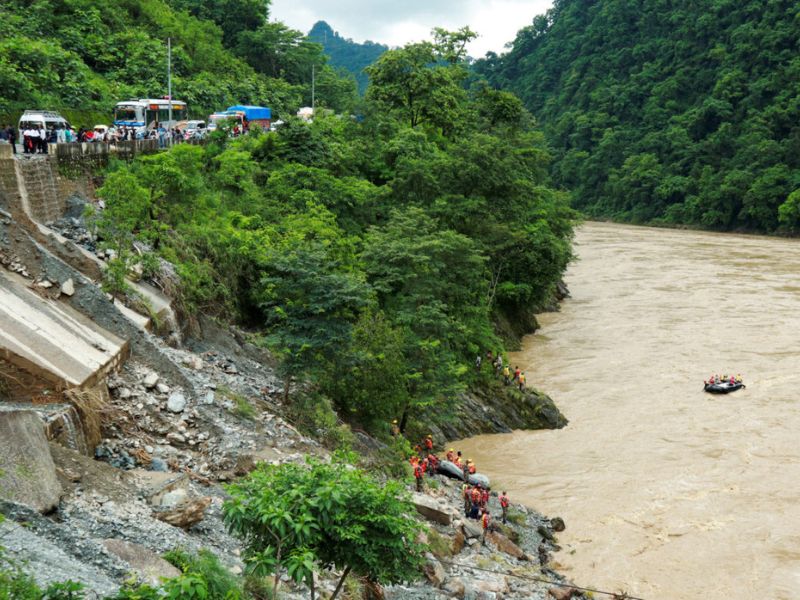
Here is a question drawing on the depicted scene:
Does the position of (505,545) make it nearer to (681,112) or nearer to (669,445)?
(669,445)

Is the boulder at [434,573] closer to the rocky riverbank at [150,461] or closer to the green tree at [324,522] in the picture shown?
the rocky riverbank at [150,461]

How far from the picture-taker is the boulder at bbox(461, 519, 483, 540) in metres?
19.7

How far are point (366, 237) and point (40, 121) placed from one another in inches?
499

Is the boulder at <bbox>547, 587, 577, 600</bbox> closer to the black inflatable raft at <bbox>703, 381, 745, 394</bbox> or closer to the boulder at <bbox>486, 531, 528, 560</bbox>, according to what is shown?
the boulder at <bbox>486, 531, 528, 560</bbox>

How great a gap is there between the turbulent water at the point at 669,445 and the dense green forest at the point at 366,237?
393 cm

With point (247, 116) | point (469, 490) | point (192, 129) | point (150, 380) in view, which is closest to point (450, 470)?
point (469, 490)

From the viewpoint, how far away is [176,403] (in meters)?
16.7

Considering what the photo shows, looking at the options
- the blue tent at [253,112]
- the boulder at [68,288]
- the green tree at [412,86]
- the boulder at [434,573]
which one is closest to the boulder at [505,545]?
the boulder at [434,573]

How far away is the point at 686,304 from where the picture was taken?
50125 mm

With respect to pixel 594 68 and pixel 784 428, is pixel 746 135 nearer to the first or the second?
pixel 594 68

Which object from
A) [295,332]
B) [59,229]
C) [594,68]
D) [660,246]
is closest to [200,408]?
[295,332]

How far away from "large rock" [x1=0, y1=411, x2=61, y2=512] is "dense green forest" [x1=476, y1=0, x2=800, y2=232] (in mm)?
86052

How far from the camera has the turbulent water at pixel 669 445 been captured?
69.1 feet

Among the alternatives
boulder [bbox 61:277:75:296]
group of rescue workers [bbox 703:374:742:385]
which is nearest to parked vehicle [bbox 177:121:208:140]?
boulder [bbox 61:277:75:296]
